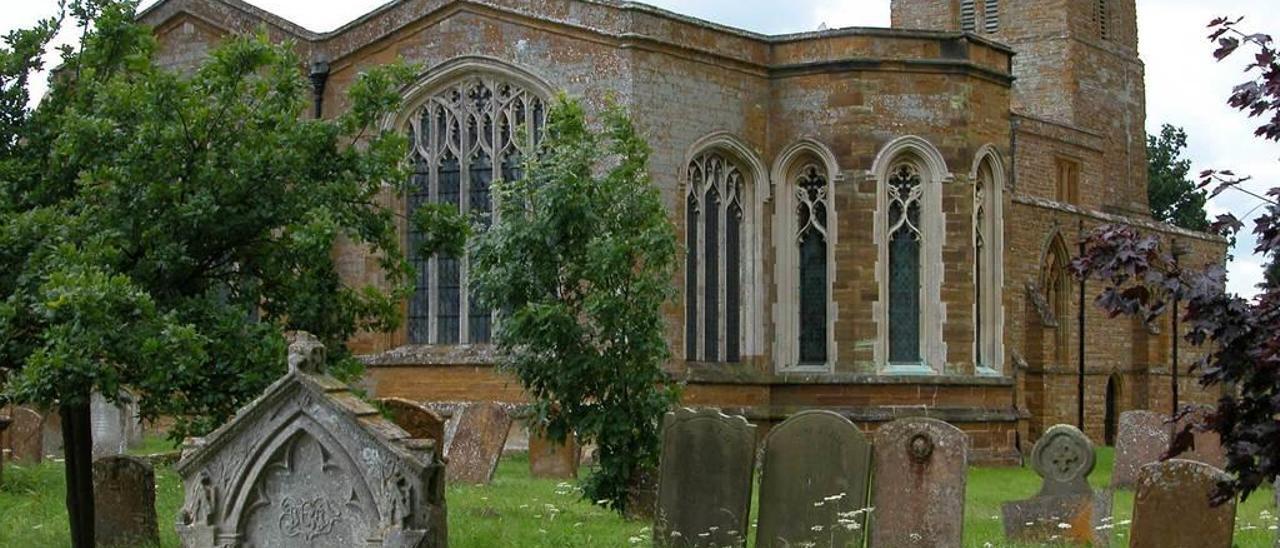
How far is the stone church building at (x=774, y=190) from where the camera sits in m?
26.6

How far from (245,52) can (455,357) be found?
12426 millimetres

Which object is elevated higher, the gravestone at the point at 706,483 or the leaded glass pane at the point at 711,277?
the leaded glass pane at the point at 711,277

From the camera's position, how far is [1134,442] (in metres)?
21.9

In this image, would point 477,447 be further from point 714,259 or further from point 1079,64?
point 1079,64

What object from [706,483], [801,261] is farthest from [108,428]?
[706,483]

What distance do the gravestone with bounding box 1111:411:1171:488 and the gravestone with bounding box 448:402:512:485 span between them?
6.58 m

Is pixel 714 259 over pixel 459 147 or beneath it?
beneath

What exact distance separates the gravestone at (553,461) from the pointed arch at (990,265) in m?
7.45

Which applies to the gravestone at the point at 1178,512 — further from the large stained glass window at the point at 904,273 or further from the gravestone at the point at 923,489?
the large stained glass window at the point at 904,273

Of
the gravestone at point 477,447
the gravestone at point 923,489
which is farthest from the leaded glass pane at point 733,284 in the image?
the gravestone at point 923,489

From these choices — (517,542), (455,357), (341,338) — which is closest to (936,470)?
(517,542)

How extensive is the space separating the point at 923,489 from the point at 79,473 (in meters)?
5.93

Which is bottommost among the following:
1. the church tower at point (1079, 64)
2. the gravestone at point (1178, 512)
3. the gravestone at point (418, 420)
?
the gravestone at point (1178, 512)

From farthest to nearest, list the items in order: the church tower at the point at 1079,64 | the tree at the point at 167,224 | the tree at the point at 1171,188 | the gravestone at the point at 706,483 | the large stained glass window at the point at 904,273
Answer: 1. the tree at the point at 1171,188
2. the church tower at the point at 1079,64
3. the large stained glass window at the point at 904,273
4. the gravestone at the point at 706,483
5. the tree at the point at 167,224
